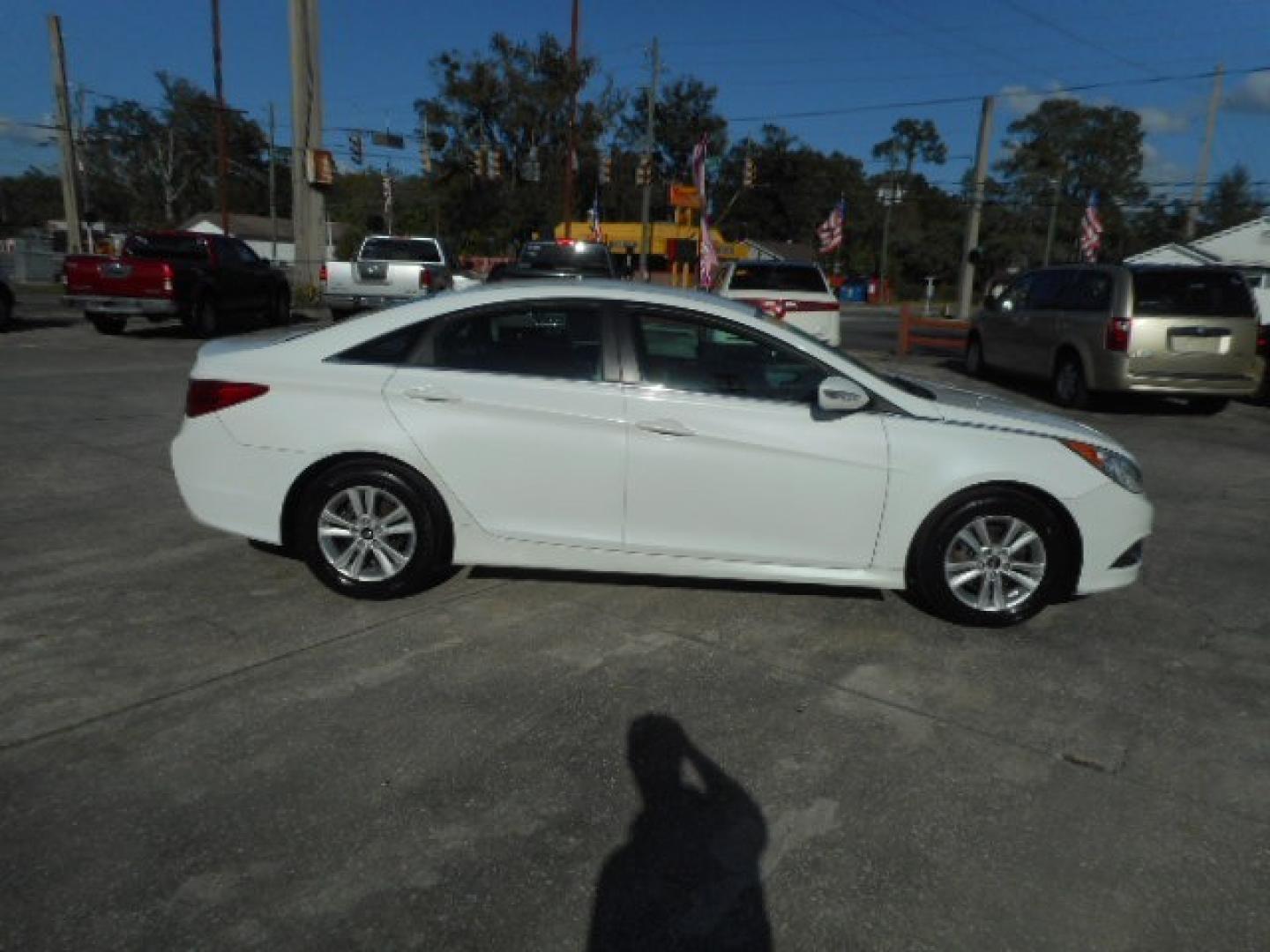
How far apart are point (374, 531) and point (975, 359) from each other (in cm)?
1269

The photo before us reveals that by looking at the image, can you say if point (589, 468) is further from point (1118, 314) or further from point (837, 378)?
point (1118, 314)

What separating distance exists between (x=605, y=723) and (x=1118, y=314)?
9297mm

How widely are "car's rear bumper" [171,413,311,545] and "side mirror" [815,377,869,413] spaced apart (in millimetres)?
2306

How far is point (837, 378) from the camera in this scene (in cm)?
411

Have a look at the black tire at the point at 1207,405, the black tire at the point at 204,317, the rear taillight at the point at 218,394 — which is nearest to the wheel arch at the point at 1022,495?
the rear taillight at the point at 218,394

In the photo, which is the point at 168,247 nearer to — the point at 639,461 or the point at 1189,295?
the point at 639,461

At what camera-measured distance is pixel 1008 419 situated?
14.1 ft

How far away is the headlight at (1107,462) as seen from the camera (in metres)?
4.20

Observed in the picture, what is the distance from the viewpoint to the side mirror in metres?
3.98

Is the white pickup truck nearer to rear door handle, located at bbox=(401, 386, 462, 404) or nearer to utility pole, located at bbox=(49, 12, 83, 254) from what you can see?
rear door handle, located at bbox=(401, 386, 462, 404)

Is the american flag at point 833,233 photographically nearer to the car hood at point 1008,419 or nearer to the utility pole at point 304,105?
the utility pole at point 304,105

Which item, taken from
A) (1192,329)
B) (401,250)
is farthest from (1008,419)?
(401,250)

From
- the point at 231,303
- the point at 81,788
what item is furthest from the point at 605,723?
the point at 231,303

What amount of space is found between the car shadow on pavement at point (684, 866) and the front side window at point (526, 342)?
1.76 metres
